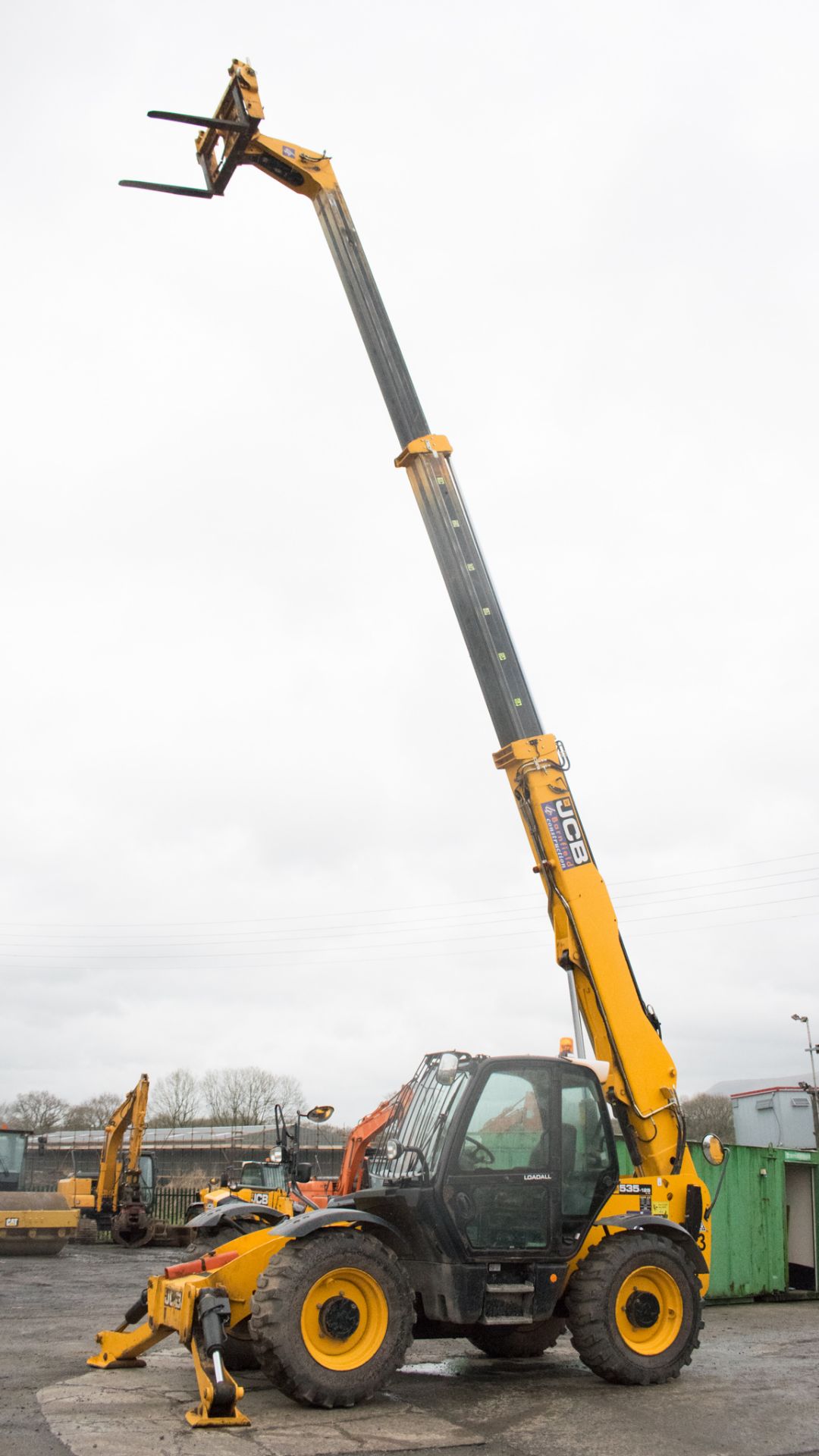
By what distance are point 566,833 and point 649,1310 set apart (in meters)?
3.43

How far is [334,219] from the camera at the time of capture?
10750 mm

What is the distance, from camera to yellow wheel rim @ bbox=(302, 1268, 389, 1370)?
269 inches

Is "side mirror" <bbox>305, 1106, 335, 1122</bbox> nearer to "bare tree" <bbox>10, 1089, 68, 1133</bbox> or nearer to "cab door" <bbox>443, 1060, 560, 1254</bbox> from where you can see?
"cab door" <bbox>443, 1060, 560, 1254</bbox>

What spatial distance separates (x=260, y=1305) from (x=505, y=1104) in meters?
1.98

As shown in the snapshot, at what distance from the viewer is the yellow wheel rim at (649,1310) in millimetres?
7805

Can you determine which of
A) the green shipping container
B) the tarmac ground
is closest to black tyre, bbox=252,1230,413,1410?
the tarmac ground

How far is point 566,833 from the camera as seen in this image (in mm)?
9383

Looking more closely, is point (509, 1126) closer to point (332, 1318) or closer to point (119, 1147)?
point (332, 1318)

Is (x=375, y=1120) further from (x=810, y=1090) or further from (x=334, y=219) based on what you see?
(x=810, y=1090)

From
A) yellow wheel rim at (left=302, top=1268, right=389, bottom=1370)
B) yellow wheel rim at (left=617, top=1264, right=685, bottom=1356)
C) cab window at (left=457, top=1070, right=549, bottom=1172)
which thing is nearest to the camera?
yellow wheel rim at (left=302, top=1268, right=389, bottom=1370)

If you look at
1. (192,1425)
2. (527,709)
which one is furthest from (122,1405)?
(527,709)

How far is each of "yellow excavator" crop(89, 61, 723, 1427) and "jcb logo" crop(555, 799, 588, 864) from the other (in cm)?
1

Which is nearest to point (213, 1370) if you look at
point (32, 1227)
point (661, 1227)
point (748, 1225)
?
point (661, 1227)

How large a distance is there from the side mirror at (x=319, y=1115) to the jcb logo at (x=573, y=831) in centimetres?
306
